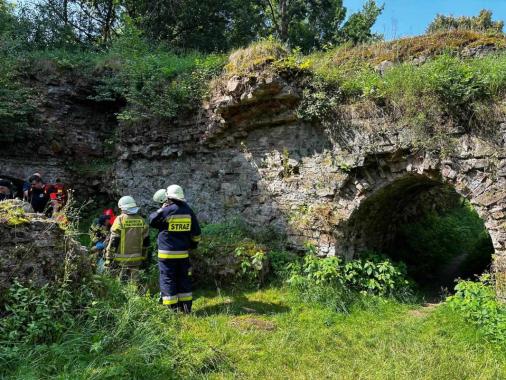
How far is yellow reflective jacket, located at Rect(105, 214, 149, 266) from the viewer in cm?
550

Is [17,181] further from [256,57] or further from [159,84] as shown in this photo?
[256,57]

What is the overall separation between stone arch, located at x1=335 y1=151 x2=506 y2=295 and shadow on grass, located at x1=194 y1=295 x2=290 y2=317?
1811 millimetres

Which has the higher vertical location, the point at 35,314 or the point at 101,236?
the point at 101,236

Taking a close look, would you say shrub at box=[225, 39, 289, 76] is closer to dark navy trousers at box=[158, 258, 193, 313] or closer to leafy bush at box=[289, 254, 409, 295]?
leafy bush at box=[289, 254, 409, 295]

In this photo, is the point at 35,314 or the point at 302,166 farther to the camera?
the point at 302,166

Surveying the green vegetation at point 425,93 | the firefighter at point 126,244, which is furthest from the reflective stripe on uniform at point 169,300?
the green vegetation at point 425,93

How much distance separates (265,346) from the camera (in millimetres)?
4453

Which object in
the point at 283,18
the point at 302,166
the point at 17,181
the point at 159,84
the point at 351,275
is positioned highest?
the point at 283,18

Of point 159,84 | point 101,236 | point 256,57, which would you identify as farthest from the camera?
point 159,84

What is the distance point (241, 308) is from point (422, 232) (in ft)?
20.1

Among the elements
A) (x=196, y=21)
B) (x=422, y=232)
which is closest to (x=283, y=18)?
(x=196, y=21)

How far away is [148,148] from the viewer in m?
9.90

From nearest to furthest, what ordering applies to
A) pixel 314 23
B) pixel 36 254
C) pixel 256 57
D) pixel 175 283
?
pixel 36 254 < pixel 175 283 < pixel 256 57 < pixel 314 23

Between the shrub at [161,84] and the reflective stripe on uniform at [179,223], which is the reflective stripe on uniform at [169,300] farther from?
the shrub at [161,84]
